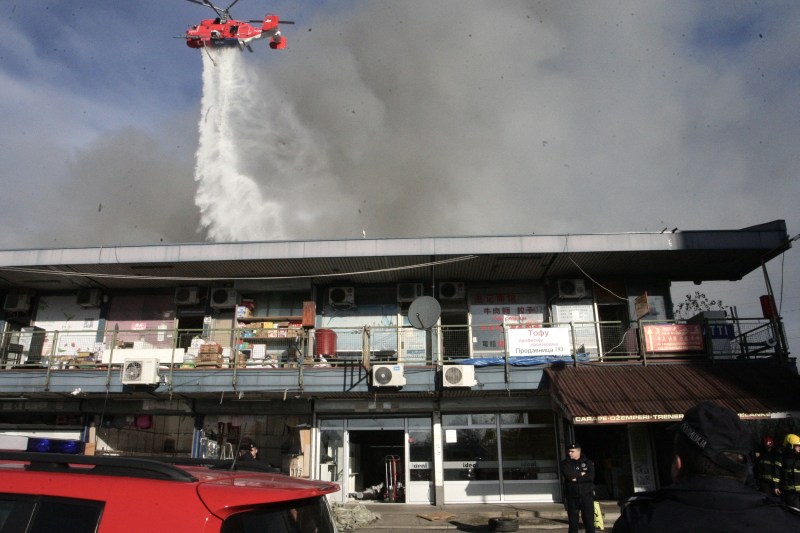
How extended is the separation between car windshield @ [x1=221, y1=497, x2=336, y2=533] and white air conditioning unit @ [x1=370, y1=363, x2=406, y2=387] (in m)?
11.4

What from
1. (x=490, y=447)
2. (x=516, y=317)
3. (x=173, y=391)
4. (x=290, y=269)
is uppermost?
(x=290, y=269)

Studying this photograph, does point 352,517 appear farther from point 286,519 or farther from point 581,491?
point 286,519

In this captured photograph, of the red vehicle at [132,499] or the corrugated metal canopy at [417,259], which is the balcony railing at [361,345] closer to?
the corrugated metal canopy at [417,259]

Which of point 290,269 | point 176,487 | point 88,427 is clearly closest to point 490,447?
point 290,269

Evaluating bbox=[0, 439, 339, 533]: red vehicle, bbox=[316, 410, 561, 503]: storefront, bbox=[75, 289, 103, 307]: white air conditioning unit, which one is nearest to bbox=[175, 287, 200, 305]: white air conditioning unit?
bbox=[75, 289, 103, 307]: white air conditioning unit

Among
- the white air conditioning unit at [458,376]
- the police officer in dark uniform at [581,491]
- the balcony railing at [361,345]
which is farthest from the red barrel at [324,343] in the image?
the police officer in dark uniform at [581,491]

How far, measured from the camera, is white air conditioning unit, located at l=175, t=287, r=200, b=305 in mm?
18500

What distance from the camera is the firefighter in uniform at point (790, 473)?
9.77m

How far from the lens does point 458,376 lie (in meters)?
14.5

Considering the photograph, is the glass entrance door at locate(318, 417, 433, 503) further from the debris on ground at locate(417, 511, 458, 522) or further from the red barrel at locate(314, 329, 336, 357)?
the red barrel at locate(314, 329, 336, 357)

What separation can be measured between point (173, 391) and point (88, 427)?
3.95 meters

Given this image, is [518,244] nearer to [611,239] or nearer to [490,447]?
[611,239]

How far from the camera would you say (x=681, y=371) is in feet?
48.8

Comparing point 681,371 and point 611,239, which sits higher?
point 611,239
